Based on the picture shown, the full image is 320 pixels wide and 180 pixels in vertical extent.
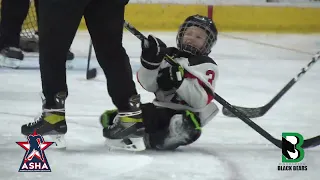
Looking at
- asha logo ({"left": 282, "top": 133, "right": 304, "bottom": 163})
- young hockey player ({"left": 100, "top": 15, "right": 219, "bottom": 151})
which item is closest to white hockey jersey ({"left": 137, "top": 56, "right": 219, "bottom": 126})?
young hockey player ({"left": 100, "top": 15, "right": 219, "bottom": 151})

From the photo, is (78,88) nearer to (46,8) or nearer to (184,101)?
(184,101)

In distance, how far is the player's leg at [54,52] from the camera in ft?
4.38

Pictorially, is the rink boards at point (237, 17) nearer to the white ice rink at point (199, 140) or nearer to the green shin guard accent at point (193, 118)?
the white ice rink at point (199, 140)

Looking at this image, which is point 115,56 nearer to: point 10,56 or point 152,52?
point 152,52

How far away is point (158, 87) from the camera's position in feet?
5.13

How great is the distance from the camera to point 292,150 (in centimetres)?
153

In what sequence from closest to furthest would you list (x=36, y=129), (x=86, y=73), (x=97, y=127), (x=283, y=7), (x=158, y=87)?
(x=36, y=129), (x=158, y=87), (x=97, y=127), (x=86, y=73), (x=283, y=7)

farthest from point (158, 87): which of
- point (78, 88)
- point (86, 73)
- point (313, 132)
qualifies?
point (86, 73)

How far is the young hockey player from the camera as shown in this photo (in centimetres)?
150

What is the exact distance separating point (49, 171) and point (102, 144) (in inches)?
11.5

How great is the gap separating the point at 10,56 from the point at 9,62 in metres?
0.06

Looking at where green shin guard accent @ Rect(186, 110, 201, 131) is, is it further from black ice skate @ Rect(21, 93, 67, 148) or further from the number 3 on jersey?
black ice skate @ Rect(21, 93, 67, 148)

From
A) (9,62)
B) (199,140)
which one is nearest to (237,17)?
(9,62)

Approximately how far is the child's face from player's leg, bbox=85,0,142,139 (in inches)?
8.6
